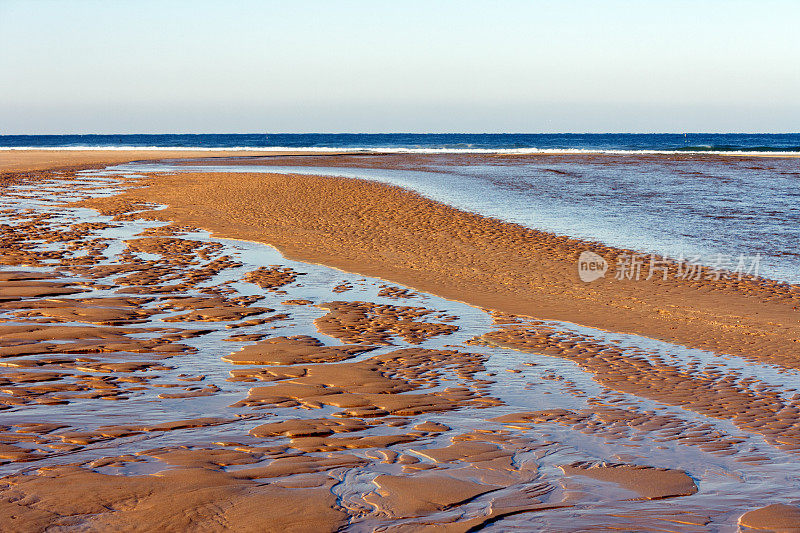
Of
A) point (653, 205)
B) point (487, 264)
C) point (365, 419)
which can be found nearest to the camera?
point (365, 419)

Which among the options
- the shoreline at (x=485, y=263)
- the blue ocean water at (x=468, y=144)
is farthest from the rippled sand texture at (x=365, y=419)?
the blue ocean water at (x=468, y=144)

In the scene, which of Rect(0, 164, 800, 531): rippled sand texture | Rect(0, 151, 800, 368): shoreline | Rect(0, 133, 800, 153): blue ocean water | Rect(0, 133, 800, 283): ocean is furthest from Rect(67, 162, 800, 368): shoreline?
Rect(0, 133, 800, 153): blue ocean water

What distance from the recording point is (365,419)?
196 inches

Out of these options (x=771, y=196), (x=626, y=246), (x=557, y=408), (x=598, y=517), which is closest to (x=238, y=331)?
(x=557, y=408)

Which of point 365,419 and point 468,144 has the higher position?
point 468,144

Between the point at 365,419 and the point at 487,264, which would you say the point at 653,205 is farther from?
the point at 365,419

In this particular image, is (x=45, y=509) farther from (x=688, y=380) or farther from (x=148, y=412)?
(x=688, y=380)

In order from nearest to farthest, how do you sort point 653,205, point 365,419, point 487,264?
point 365,419
point 487,264
point 653,205

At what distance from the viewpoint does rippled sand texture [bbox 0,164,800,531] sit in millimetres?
3592

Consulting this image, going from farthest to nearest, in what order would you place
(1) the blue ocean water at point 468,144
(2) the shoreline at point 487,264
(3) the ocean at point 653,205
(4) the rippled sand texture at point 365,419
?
(1) the blue ocean water at point 468,144, (3) the ocean at point 653,205, (2) the shoreline at point 487,264, (4) the rippled sand texture at point 365,419

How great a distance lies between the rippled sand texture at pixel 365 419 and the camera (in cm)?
359

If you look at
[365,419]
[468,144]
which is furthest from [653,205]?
[468,144]

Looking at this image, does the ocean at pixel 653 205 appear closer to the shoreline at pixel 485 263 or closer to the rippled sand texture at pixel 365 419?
the shoreline at pixel 485 263

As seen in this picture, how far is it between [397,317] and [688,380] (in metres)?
3.29
